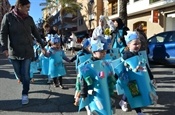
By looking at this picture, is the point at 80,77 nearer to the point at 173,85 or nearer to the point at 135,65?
the point at 135,65

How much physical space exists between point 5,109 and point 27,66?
927 mm

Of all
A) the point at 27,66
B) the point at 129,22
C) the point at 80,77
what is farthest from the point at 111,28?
the point at 129,22

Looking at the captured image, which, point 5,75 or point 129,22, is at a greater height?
point 129,22

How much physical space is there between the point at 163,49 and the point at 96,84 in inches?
292

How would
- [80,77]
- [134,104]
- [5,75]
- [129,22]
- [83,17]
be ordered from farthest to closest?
[83,17], [129,22], [5,75], [134,104], [80,77]

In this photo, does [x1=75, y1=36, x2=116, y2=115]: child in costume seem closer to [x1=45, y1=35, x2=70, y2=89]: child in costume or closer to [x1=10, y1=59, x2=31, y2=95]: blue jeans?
[x1=10, y1=59, x2=31, y2=95]: blue jeans

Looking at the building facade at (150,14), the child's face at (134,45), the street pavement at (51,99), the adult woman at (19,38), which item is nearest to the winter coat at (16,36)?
the adult woman at (19,38)

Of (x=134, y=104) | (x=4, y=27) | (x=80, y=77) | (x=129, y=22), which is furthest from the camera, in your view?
(x=129, y=22)

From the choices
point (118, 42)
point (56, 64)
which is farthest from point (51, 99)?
point (118, 42)

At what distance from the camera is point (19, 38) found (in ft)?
17.3

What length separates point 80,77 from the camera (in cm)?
371

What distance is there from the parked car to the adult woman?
6.35 metres

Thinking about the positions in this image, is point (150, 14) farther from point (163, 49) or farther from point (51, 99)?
point (51, 99)

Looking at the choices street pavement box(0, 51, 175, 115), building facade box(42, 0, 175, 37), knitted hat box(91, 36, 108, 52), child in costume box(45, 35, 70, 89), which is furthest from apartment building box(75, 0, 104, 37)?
knitted hat box(91, 36, 108, 52)
